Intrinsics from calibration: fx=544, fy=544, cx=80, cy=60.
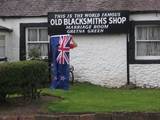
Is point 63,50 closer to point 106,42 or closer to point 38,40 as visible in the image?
point 106,42

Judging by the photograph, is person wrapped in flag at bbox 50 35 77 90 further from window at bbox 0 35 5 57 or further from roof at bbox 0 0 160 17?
window at bbox 0 35 5 57

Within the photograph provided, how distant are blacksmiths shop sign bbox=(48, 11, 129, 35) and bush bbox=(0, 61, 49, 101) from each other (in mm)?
7431

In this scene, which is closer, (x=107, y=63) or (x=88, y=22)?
(x=107, y=63)

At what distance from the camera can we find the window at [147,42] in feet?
71.4

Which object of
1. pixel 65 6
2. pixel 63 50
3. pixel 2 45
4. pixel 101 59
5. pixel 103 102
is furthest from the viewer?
pixel 2 45

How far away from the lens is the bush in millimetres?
13666

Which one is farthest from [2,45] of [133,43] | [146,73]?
[146,73]

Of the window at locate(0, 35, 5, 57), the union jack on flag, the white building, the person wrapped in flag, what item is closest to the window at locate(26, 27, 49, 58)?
the white building

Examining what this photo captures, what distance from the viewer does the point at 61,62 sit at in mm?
17344

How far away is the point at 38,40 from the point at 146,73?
4.98 metres

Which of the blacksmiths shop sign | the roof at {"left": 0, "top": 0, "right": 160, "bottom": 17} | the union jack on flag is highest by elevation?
the roof at {"left": 0, "top": 0, "right": 160, "bottom": 17}

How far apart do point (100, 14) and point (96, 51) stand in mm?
1507

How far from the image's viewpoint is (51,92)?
688 inches

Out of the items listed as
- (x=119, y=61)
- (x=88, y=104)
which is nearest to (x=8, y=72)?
(x=88, y=104)
